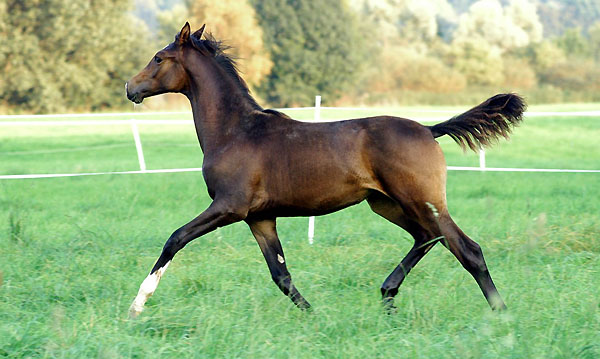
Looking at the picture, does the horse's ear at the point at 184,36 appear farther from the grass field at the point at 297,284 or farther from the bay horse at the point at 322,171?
the grass field at the point at 297,284

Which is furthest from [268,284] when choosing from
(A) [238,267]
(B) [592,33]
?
(B) [592,33]

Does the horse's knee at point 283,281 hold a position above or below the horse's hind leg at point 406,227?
below

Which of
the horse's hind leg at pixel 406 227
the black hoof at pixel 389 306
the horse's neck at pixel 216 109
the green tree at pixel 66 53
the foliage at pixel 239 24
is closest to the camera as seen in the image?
the black hoof at pixel 389 306

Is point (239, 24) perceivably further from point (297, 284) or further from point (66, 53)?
point (297, 284)

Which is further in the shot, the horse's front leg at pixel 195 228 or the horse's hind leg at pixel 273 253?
the horse's hind leg at pixel 273 253

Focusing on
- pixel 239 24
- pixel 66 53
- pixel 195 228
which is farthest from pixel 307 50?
pixel 195 228

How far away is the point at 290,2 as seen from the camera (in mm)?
46094

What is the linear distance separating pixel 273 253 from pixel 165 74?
1.48 metres

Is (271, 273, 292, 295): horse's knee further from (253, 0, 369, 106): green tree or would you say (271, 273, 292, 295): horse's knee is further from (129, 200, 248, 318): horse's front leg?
(253, 0, 369, 106): green tree

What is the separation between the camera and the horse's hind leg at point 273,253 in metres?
5.29

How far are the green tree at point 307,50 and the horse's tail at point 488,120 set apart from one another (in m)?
37.4

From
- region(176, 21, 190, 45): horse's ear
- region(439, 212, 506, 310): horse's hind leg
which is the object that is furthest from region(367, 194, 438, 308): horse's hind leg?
region(176, 21, 190, 45): horse's ear

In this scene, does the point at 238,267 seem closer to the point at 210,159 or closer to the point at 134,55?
the point at 210,159

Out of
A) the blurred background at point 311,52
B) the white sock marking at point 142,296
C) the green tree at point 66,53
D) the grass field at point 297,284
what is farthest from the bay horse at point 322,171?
the green tree at point 66,53
